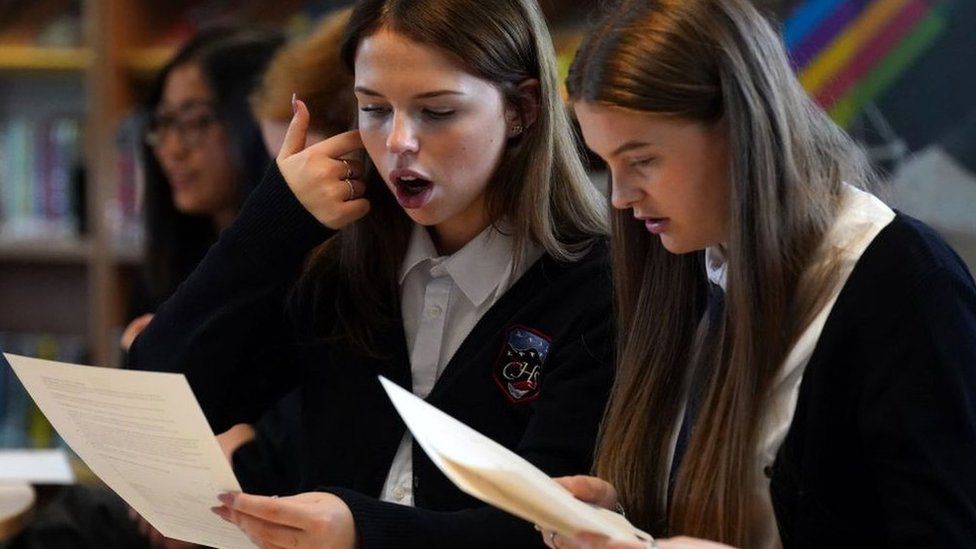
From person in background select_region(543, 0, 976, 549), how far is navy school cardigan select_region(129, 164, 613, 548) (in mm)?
169

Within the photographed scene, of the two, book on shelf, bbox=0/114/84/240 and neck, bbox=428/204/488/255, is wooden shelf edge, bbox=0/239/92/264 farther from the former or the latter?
neck, bbox=428/204/488/255

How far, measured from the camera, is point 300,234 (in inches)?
58.7

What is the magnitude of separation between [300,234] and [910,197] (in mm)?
1438

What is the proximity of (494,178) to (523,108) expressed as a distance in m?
0.08

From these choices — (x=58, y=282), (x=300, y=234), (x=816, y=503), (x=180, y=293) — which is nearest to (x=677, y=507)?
(x=816, y=503)

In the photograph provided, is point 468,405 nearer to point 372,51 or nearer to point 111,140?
point 372,51

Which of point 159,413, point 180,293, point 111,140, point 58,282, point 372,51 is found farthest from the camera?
point 58,282

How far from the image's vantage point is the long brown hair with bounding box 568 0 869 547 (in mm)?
1118

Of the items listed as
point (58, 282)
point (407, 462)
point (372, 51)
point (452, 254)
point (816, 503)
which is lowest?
point (58, 282)

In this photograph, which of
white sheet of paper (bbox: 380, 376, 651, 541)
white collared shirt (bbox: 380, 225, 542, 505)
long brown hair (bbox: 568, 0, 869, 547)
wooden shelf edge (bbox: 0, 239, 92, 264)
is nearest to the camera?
white sheet of paper (bbox: 380, 376, 651, 541)

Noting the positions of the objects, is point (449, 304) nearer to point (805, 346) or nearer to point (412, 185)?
point (412, 185)

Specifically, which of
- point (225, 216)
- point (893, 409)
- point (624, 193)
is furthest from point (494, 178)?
point (225, 216)

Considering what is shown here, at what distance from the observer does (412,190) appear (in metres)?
1.42

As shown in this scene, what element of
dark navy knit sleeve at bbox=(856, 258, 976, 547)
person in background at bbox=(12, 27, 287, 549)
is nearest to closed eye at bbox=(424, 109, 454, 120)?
dark navy knit sleeve at bbox=(856, 258, 976, 547)
